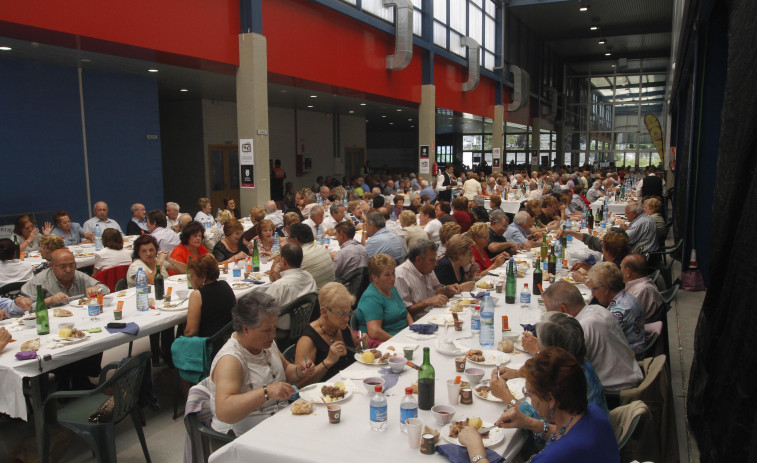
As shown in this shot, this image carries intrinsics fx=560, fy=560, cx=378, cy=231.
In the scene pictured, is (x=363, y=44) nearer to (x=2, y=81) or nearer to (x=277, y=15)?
(x=277, y=15)

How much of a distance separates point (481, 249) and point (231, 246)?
3.24 metres

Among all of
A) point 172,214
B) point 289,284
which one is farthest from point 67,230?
point 289,284

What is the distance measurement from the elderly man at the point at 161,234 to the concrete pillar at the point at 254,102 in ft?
10.7

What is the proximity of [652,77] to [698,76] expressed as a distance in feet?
109

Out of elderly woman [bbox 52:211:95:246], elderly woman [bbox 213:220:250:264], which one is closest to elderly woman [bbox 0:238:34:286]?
elderly woman [bbox 213:220:250:264]

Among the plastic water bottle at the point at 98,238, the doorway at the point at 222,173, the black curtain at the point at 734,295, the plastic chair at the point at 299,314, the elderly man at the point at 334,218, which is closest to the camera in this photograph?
the black curtain at the point at 734,295

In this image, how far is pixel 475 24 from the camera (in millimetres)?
23734

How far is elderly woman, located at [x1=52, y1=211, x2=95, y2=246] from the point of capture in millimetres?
Result: 8789

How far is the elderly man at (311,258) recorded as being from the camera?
6012 mm

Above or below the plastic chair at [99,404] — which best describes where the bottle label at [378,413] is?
above

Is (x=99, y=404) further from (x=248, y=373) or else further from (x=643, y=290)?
(x=643, y=290)

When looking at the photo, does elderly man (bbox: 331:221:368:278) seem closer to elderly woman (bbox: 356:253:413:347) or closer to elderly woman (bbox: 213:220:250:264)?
elderly woman (bbox: 213:220:250:264)

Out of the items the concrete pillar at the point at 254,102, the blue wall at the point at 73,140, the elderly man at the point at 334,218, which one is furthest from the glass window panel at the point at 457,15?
the elderly man at the point at 334,218

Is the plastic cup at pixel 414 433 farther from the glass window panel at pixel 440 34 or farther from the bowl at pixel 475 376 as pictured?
the glass window panel at pixel 440 34
